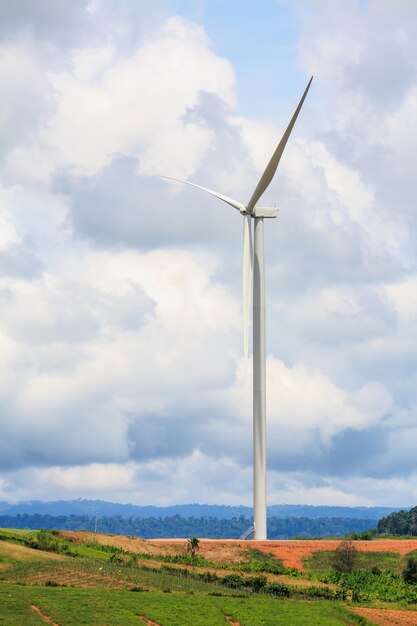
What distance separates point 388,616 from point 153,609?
20.6 m

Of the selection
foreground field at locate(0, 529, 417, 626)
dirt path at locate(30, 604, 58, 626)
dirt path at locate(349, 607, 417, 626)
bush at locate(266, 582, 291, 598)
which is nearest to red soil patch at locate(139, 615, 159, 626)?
foreground field at locate(0, 529, 417, 626)

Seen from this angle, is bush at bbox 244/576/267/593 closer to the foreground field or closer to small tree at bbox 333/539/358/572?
the foreground field

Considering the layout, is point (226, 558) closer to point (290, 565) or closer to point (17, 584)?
point (290, 565)

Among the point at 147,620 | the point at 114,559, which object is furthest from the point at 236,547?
the point at 147,620

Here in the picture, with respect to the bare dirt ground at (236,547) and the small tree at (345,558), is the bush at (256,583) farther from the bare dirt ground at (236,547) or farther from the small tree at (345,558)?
the small tree at (345,558)

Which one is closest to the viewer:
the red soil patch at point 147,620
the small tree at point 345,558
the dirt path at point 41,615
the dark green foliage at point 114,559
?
the dirt path at point 41,615

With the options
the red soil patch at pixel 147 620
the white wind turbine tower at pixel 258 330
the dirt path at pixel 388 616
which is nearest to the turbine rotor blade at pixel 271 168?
the white wind turbine tower at pixel 258 330

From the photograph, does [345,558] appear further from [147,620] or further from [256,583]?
[147,620]

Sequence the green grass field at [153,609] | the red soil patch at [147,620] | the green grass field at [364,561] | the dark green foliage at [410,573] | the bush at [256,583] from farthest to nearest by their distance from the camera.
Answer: the green grass field at [364,561], the dark green foliage at [410,573], the bush at [256,583], the red soil patch at [147,620], the green grass field at [153,609]

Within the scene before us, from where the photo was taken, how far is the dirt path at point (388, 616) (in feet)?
301

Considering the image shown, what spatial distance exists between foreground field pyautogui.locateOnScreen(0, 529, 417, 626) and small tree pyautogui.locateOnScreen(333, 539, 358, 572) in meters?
0.68

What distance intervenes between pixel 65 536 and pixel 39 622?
43848 millimetres

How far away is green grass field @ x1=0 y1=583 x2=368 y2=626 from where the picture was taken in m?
83.5

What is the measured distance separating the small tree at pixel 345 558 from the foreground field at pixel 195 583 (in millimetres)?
683
